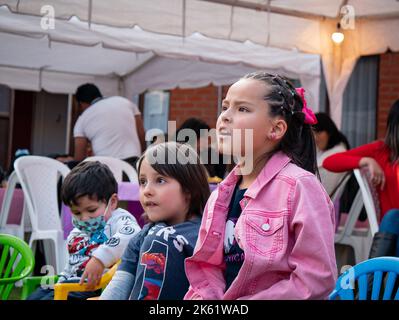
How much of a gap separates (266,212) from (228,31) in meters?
3.95

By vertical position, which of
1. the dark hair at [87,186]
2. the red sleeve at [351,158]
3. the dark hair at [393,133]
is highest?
the dark hair at [393,133]

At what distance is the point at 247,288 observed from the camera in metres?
1.49

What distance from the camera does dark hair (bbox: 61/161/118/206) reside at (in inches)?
106

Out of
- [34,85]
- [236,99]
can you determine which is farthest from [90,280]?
[34,85]

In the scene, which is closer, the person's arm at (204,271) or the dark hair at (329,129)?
the person's arm at (204,271)

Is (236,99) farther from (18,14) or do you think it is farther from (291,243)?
(18,14)

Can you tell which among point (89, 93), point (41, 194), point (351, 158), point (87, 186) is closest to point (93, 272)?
point (87, 186)

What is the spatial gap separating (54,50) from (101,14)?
2.50m

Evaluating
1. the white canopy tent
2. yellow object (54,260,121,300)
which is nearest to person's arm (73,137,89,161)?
the white canopy tent

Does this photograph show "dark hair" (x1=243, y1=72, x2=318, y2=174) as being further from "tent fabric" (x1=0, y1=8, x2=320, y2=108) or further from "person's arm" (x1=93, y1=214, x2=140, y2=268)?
"tent fabric" (x1=0, y1=8, x2=320, y2=108)

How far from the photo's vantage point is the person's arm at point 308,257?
4.67 feet

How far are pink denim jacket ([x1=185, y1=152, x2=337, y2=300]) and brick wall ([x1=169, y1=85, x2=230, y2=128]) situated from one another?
653 cm

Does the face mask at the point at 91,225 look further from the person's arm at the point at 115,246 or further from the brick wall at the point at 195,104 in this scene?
the brick wall at the point at 195,104

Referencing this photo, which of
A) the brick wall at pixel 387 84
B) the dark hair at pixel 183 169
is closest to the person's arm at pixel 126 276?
the dark hair at pixel 183 169
